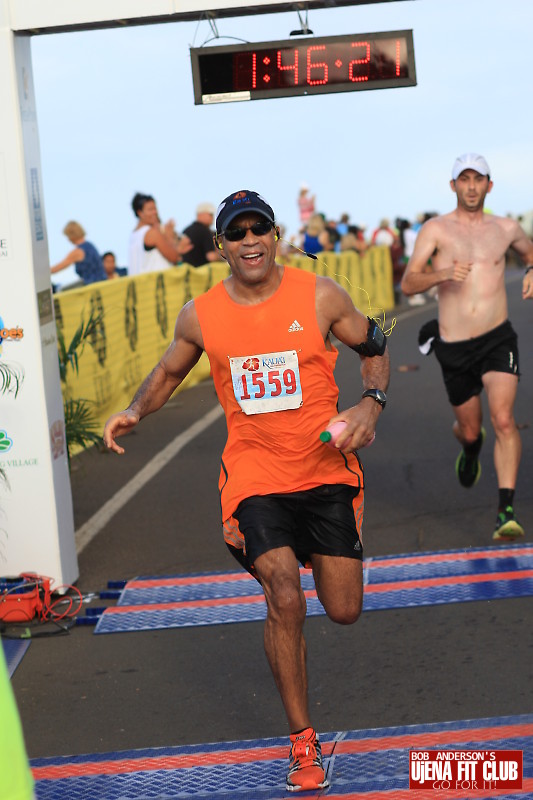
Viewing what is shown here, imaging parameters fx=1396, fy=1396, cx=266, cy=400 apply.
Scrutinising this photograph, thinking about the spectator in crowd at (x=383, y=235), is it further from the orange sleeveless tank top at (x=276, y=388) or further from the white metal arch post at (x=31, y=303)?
Answer: the orange sleeveless tank top at (x=276, y=388)

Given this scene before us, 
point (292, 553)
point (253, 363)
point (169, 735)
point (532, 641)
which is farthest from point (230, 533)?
point (532, 641)

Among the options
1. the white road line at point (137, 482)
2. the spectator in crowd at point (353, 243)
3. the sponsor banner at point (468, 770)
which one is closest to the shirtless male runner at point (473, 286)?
the white road line at point (137, 482)

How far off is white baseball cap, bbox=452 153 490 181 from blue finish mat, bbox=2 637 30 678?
159 inches

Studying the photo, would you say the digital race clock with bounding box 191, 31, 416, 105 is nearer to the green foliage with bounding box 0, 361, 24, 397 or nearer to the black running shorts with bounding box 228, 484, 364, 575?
the green foliage with bounding box 0, 361, 24, 397

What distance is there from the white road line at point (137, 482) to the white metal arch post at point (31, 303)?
1.26m

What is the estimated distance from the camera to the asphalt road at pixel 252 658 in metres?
6.12

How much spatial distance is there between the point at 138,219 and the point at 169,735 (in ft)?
33.3

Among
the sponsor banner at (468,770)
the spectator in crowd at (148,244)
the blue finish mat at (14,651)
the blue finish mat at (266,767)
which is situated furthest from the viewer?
the spectator in crowd at (148,244)

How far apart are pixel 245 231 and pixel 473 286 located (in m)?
3.97

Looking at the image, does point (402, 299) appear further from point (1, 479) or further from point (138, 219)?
point (1, 479)

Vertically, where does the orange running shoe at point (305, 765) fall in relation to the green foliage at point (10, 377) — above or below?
below

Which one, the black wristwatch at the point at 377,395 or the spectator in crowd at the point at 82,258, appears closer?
the black wristwatch at the point at 377,395

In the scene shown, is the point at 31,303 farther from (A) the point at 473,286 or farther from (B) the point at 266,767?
(B) the point at 266,767

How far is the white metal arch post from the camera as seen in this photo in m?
7.70
